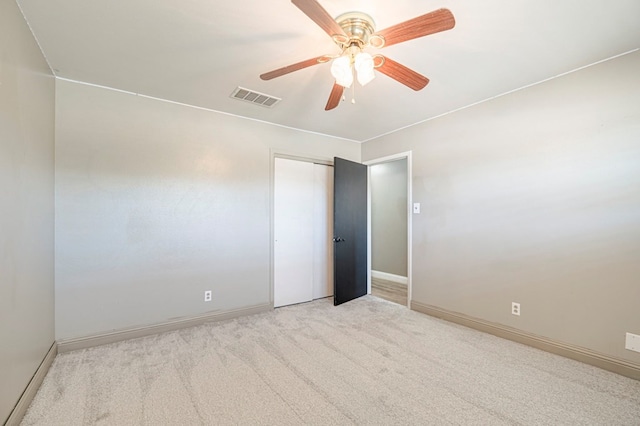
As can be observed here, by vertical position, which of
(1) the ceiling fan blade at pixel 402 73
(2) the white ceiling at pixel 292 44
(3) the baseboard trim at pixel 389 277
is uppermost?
(2) the white ceiling at pixel 292 44

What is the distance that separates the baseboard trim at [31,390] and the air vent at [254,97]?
108 inches

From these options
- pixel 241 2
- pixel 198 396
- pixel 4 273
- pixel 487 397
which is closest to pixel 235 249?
pixel 198 396

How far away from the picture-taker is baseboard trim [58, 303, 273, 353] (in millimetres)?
2553

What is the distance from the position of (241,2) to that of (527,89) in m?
2.68

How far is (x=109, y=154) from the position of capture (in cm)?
273

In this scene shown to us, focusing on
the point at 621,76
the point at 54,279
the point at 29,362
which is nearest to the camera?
the point at 29,362

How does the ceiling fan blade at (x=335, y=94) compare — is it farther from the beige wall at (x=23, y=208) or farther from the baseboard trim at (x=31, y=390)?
the baseboard trim at (x=31, y=390)

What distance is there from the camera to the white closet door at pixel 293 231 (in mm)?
3863

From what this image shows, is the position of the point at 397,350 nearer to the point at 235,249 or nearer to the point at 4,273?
the point at 235,249

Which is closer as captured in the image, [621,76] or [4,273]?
[4,273]

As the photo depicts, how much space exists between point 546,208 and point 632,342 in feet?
3.80

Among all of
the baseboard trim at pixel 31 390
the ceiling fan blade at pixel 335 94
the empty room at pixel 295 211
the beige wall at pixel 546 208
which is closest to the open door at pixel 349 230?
A: the empty room at pixel 295 211

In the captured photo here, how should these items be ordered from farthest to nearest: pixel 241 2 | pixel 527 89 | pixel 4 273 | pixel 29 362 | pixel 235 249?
pixel 235 249, pixel 527 89, pixel 29 362, pixel 241 2, pixel 4 273

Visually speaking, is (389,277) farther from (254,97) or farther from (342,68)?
(342,68)
